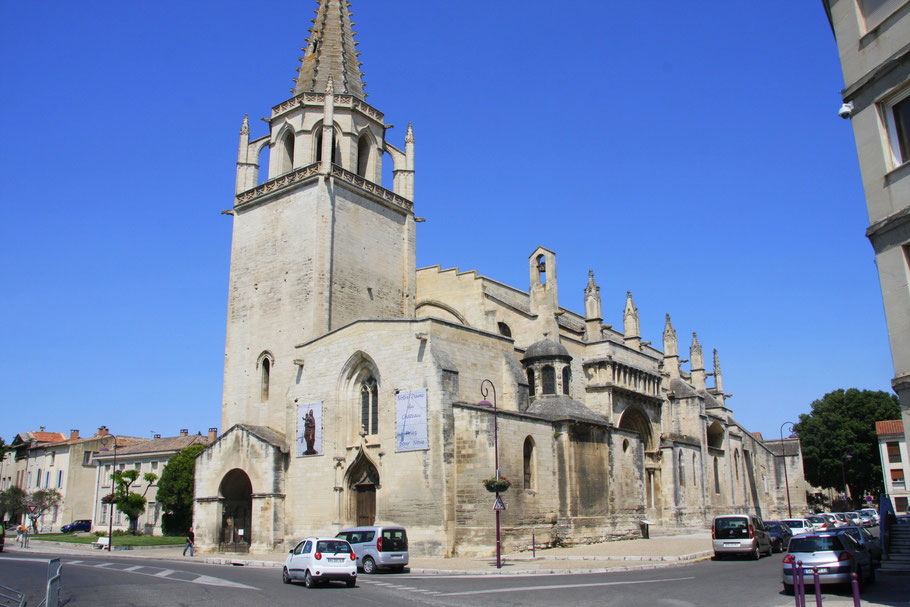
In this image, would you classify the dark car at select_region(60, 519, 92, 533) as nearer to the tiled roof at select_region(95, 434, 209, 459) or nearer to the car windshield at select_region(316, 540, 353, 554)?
the tiled roof at select_region(95, 434, 209, 459)

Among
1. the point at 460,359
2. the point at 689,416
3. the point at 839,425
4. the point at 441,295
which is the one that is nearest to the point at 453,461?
the point at 460,359

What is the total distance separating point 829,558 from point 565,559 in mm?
9929

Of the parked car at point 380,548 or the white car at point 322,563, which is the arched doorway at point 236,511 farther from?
the white car at point 322,563

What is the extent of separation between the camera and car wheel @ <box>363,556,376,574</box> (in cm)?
2100

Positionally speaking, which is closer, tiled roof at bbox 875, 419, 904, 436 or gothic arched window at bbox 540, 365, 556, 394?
gothic arched window at bbox 540, 365, 556, 394

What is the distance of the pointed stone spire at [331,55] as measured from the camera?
119ft

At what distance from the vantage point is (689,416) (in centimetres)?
4328

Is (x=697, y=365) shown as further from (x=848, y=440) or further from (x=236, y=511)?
(x=236, y=511)

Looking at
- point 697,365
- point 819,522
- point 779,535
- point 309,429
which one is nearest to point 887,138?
point 779,535

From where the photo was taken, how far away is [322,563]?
17.0 m

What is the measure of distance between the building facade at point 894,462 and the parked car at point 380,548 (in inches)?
2052

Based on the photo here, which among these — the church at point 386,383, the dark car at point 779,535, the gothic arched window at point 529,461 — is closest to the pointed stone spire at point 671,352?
the church at point 386,383

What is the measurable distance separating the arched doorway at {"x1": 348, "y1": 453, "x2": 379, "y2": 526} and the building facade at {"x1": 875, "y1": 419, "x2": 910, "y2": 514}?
4922 cm

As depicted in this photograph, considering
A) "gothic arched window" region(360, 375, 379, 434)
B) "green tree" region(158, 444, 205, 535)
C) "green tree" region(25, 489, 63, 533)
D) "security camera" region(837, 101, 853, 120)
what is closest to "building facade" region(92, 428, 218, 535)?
"green tree" region(25, 489, 63, 533)
